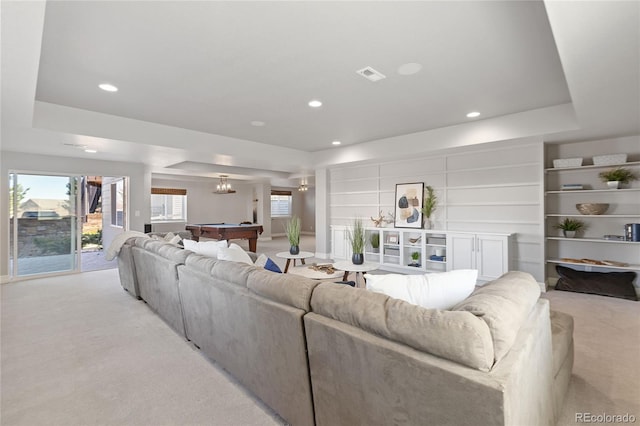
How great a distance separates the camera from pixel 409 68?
112 inches

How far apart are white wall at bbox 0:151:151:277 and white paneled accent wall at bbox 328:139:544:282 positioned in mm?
4900

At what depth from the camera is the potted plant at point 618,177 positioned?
4.12m

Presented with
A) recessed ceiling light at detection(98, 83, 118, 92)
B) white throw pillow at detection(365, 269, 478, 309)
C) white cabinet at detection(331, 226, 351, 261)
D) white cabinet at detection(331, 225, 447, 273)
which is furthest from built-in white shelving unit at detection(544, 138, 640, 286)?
recessed ceiling light at detection(98, 83, 118, 92)

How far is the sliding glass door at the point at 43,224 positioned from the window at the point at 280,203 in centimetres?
744

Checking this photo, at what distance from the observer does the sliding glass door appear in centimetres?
539

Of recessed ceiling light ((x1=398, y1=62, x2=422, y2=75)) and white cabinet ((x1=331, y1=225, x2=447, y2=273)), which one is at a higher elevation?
recessed ceiling light ((x1=398, y1=62, x2=422, y2=75))

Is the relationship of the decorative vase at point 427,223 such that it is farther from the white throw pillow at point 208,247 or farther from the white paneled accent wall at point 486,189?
the white throw pillow at point 208,247

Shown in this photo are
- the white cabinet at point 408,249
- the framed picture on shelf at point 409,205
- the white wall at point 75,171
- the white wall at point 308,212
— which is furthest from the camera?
the white wall at point 308,212

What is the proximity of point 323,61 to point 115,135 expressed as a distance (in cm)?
318

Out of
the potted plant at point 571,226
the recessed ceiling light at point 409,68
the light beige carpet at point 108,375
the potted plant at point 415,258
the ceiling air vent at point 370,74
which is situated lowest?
the light beige carpet at point 108,375

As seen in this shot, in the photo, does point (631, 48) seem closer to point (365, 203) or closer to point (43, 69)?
point (43, 69)

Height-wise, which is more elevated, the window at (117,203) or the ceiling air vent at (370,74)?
the ceiling air vent at (370,74)

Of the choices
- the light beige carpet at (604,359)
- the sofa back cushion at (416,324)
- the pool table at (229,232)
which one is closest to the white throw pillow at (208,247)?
the sofa back cushion at (416,324)

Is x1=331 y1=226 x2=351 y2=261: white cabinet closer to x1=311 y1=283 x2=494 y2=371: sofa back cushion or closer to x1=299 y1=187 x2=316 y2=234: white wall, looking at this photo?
x1=311 y1=283 x2=494 y2=371: sofa back cushion
